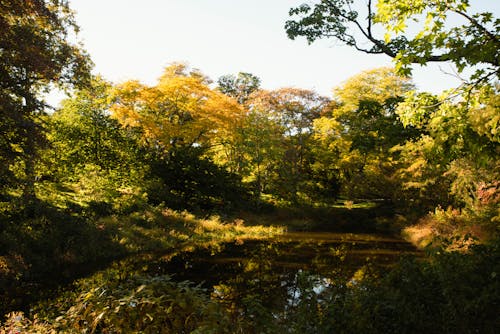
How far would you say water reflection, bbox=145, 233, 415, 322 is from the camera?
9.81m

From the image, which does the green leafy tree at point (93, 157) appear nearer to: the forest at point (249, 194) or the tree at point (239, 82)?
the forest at point (249, 194)

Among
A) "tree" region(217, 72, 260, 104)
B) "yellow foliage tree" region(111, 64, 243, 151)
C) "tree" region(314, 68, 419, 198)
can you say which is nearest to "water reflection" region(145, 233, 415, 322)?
"tree" region(314, 68, 419, 198)

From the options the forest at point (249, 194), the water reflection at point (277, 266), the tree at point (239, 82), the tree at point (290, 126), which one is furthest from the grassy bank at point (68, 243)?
the tree at point (239, 82)

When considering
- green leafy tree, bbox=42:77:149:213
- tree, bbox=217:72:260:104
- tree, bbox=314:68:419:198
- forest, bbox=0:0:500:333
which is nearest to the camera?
forest, bbox=0:0:500:333

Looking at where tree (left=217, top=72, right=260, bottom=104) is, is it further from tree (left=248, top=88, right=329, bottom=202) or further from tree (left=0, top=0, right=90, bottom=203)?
tree (left=0, top=0, right=90, bottom=203)

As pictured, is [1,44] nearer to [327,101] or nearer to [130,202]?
[130,202]

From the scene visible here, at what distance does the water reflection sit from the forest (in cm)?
14

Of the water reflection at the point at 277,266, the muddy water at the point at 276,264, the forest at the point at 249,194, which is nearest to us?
the forest at the point at 249,194

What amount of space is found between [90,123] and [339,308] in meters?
18.2

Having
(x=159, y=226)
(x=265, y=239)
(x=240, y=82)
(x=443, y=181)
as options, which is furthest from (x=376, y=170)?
(x=240, y=82)

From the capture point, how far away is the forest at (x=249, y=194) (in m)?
5.66

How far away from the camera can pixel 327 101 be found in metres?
34.4

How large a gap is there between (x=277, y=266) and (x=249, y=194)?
48.8 ft

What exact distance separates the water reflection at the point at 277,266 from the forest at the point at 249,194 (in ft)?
0.47
